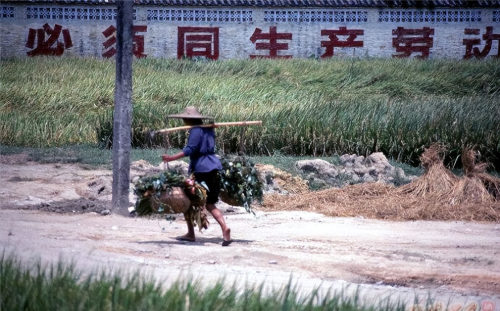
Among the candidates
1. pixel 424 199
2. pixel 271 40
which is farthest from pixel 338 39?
pixel 424 199

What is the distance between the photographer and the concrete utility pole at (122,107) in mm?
10352

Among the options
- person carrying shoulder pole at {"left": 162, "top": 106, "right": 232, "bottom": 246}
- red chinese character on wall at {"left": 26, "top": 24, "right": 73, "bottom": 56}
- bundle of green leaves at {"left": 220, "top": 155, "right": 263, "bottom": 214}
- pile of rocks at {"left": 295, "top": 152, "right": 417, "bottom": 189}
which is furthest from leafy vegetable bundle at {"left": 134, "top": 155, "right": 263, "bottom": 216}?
red chinese character on wall at {"left": 26, "top": 24, "right": 73, "bottom": 56}

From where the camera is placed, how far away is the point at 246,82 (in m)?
21.2

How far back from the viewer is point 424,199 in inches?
467

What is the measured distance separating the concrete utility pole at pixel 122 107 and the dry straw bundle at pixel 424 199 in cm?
216

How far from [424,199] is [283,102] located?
8.12 metres

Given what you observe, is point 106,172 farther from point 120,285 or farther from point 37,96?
point 120,285

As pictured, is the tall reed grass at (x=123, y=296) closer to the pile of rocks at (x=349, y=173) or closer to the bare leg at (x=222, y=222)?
the bare leg at (x=222, y=222)

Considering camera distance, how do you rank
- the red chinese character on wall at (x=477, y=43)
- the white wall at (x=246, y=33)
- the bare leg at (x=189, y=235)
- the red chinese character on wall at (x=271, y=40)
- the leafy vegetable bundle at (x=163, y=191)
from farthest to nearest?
the red chinese character on wall at (x=477, y=43), the red chinese character on wall at (x=271, y=40), the white wall at (x=246, y=33), the bare leg at (x=189, y=235), the leafy vegetable bundle at (x=163, y=191)

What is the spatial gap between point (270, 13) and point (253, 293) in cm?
1926

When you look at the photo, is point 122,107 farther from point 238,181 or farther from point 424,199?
point 424,199

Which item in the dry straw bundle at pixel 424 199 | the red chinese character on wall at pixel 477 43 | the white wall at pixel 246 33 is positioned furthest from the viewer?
the red chinese character on wall at pixel 477 43

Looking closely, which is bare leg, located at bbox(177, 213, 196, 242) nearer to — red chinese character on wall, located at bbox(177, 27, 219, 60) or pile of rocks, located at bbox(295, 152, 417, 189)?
pile of rocks, located at bbox(295, 152, 417, 189)

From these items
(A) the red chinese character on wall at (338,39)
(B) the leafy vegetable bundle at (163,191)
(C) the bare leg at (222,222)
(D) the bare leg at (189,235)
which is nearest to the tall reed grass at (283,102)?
(A) the red chinese character on wall at (338,39)
